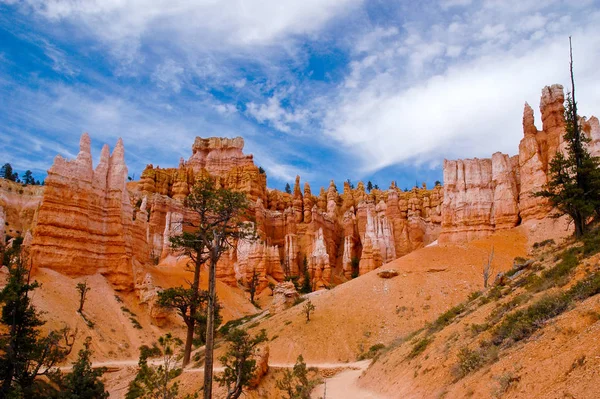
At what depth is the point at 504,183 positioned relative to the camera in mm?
50656

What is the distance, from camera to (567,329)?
10422 millimetres

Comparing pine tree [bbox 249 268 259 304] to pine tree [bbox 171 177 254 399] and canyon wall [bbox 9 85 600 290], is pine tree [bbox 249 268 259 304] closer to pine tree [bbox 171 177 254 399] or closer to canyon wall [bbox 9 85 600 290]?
canyon wall [bbox 9 85 600 290]

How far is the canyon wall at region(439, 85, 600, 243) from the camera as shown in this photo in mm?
47531

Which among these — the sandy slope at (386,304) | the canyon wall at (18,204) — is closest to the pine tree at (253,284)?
the sandy slope at (386,304)

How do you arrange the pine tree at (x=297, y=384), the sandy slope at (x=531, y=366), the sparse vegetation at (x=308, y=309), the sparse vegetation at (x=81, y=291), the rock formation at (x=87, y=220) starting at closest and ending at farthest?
the sandy slope at (x=531, y=366)
the pine tree at (x=297, y=384)
the sparse vegetation at (x=308, y=309)
the sparse vegetation at (x=81, y=291)
the rock formation at (x=87, y=220)

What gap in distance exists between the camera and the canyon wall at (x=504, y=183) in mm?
47531

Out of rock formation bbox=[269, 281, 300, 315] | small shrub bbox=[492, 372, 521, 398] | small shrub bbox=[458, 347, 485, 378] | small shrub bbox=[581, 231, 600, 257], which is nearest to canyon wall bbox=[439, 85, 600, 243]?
rock formation bbox=[269, 281, 300, 315]

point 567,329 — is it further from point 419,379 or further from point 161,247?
point 161,247

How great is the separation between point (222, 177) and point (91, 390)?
67840mm

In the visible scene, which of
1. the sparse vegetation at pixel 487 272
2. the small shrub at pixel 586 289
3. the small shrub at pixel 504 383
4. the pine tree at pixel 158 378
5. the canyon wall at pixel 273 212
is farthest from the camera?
the canyon wall at pixel 273 212

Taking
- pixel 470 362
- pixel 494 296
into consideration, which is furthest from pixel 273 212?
pixel 470 362

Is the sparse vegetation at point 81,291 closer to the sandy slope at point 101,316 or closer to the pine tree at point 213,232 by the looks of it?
the sandy slope at point 101,316

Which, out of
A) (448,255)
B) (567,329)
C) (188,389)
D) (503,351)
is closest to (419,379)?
(503,351)

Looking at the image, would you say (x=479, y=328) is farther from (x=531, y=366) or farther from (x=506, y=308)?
(x=531, y=366)
